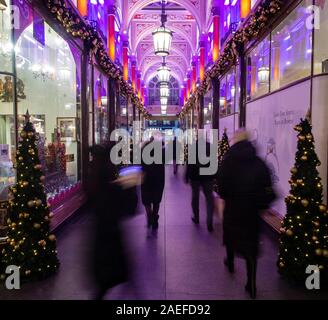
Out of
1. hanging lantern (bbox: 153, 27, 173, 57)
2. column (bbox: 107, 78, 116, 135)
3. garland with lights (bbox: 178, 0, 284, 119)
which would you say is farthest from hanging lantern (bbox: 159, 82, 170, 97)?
garland with lights (bbox: 178, 0, 284, 119)

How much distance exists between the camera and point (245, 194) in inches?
138

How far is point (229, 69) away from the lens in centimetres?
1141

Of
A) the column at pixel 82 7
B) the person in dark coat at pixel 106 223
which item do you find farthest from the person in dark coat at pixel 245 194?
the column at pixel 82 7

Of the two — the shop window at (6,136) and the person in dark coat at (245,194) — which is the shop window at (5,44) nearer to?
the shop window at (6,136)

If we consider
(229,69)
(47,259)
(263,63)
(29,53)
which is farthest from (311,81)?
(229,69)

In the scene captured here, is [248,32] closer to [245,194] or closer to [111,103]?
[245,194]

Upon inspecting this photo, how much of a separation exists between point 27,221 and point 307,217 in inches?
131

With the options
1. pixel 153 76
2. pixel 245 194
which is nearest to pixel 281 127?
pixel 245 194

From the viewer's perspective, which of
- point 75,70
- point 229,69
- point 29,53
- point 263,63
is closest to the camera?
point 29,53

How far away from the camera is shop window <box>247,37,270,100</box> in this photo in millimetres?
7236
